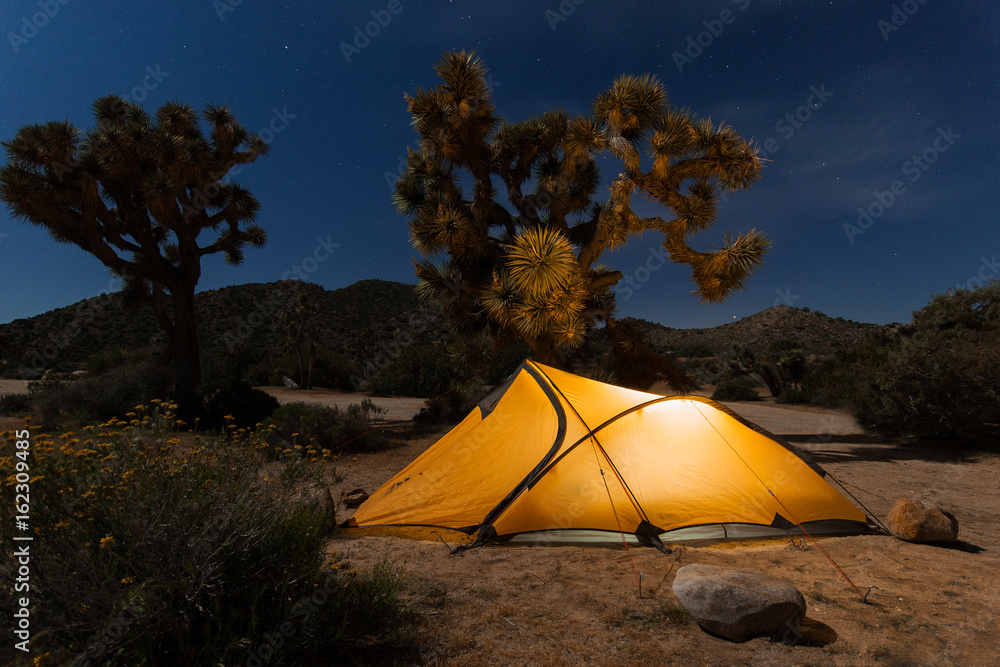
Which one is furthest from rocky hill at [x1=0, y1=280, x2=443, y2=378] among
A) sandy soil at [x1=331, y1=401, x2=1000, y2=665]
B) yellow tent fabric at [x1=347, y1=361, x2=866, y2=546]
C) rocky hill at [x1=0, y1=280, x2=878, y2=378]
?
sandy soil at [x1=331, y1=401, x2=1000, y2=665]

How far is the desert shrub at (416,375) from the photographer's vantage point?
20961 millimetres

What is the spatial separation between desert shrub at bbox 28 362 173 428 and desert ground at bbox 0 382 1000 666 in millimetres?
9179

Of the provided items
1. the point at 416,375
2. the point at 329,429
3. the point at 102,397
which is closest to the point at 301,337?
the point at 416,375

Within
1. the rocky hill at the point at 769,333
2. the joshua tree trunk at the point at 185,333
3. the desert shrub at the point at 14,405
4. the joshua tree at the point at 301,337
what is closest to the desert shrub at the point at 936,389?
the joshua tree trunk at the point at 185,333

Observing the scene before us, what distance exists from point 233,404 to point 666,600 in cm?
1347

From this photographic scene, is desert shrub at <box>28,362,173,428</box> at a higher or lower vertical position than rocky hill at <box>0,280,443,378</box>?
lower

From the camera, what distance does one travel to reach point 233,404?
13484 millimetres

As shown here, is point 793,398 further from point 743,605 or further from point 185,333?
point 185,333

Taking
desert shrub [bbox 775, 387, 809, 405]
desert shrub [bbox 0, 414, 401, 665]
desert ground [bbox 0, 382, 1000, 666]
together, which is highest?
desert shrub [bbox 775, 387, 809, 405]

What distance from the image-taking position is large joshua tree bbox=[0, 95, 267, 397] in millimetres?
13164

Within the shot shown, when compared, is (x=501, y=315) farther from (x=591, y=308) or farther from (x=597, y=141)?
(x=597, y=141)

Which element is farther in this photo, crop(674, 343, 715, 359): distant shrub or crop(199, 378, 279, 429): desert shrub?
crop(674, 343, 715, 359): distant shrub

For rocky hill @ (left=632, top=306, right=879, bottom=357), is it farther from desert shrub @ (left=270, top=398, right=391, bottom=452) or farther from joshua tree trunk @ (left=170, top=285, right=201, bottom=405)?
joshua tree trunk @ (left=170, top=285, right=201, bottom=405)

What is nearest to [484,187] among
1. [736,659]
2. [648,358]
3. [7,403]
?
[648,358]
